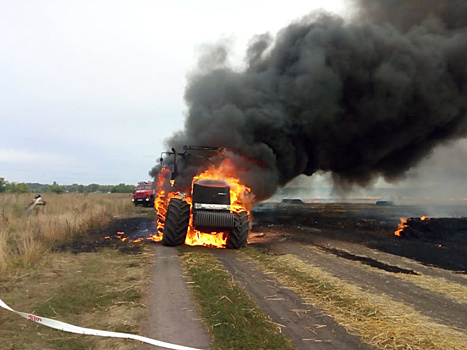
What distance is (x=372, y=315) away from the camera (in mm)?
6047

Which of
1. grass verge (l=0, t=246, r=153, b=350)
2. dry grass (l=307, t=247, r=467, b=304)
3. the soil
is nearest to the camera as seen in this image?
grass verge (l=0, t=246, r=153, b=350)

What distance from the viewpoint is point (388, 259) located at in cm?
1157

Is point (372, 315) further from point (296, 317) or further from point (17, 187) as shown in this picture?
point (17, 187)

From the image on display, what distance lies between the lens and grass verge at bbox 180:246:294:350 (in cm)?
482

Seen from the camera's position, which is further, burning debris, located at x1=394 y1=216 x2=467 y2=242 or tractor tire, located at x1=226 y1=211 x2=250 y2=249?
burning debris, located at x1=394 y1=216 x2=467 y2=242

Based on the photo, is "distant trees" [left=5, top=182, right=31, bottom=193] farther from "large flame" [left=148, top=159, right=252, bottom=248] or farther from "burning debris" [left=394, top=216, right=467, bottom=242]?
"burning debris" [left=394, top=216, right=467, bottom=242]

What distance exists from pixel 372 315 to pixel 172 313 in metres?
3.36

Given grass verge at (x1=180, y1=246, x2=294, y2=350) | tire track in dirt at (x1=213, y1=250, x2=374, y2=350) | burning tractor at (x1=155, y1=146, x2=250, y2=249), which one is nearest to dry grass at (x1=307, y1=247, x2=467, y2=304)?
tire track in dirt at (x1=213, y1=250, x2=374, y2=350)

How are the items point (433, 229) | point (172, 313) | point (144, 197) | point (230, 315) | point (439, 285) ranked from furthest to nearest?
point (144, 197)
point (433, 229)
point (439, 285)
point (172, 313)
point (230, 315)

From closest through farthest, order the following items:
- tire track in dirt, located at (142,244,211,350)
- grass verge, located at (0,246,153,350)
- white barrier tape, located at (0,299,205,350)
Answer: white barrier tape, located at (0,299,205,350) → grass verge, located at (0,246,153,350) → tire track in dirt, located at (142,244,211,350)

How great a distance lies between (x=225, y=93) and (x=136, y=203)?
1750 cm

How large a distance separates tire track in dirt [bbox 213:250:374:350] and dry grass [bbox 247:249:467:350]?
214mm

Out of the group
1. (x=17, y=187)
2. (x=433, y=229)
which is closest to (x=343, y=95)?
(x=433, y=229)

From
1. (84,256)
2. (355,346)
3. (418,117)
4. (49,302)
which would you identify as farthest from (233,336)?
(418,117)
